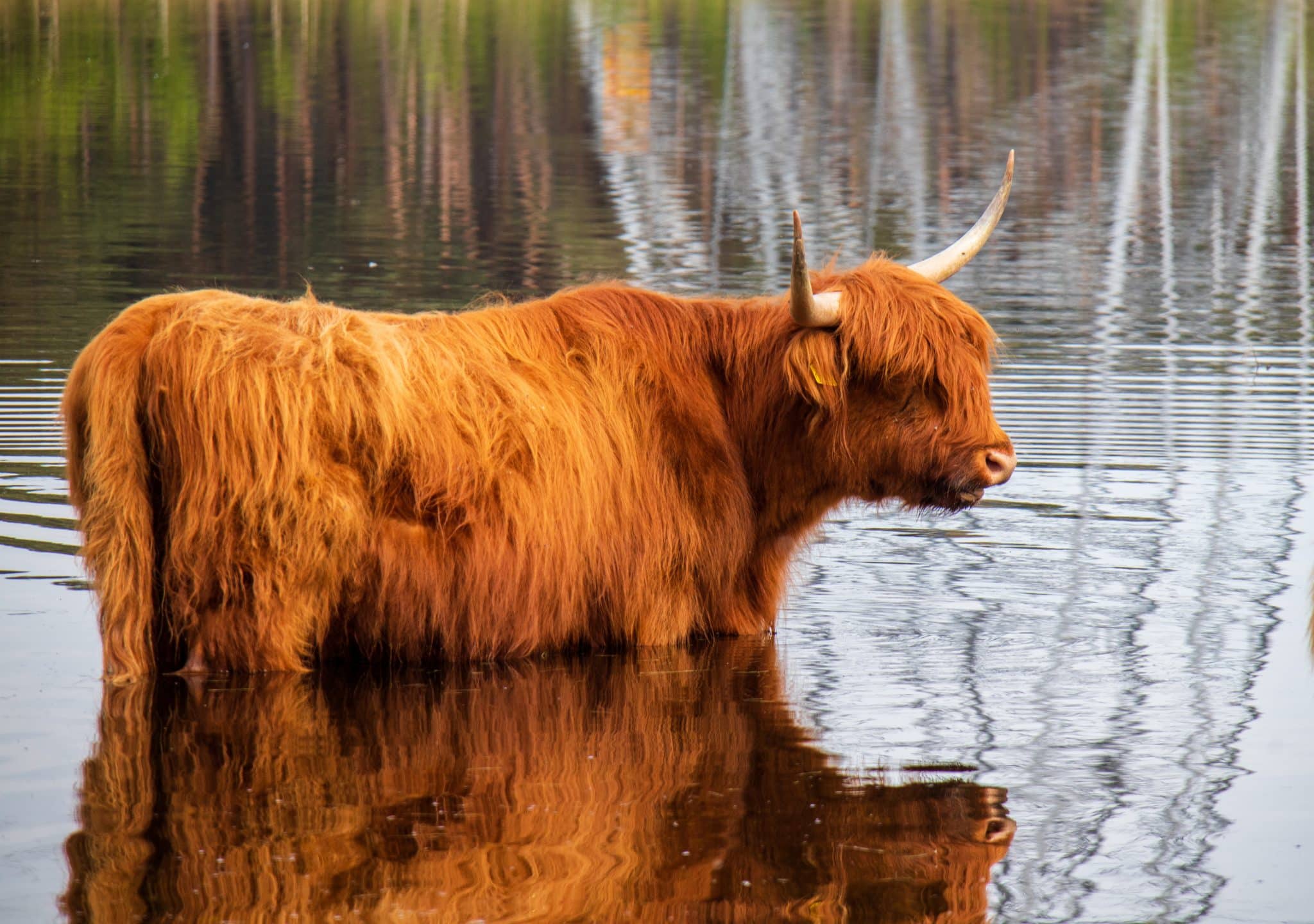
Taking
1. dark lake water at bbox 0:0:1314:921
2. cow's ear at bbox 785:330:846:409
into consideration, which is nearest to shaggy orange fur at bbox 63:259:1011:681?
cow's ear at bbox 785:330:846:409

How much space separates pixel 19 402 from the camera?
816cm

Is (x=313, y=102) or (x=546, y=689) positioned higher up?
(x=313, y=102)

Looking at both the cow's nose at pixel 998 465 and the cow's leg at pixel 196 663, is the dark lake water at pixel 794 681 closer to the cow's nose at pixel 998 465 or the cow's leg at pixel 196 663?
the cow's leg at pixel 196 663

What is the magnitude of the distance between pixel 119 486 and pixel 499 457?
0.91 m

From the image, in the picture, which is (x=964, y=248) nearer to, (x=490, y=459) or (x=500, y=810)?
(x=490, y=459)

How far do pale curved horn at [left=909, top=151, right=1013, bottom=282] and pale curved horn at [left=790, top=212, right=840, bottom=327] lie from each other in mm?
457

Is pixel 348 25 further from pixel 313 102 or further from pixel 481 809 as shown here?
pixel 481 809

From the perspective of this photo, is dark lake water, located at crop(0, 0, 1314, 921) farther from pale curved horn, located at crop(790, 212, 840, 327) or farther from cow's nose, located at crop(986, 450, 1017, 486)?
pale curved horn, located at crop(790, 212, 840, 327)

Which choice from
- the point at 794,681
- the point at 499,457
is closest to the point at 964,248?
the point at 794,681

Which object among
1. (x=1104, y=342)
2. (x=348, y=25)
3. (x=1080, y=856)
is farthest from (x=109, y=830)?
(x=348, y=25)

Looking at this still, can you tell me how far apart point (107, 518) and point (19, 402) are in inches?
163

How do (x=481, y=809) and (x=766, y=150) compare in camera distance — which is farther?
(x=766, y=150)

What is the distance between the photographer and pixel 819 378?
491cm

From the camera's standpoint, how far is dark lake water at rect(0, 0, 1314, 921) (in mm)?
3336
